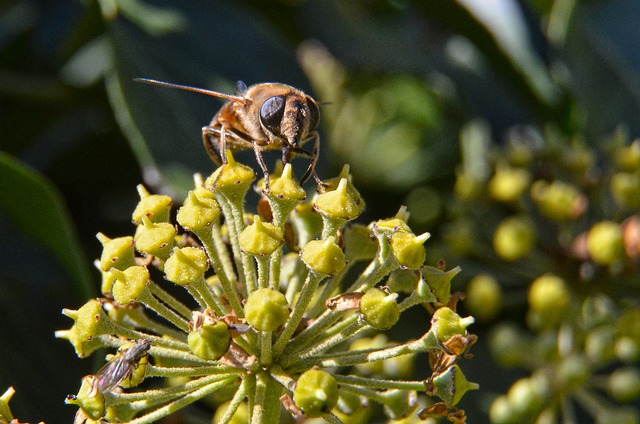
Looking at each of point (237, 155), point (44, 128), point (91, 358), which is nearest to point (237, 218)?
point (237, 155)

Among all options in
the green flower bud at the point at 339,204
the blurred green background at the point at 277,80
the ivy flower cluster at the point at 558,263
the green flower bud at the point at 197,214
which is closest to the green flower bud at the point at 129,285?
the green flower bud at the point at 197,214

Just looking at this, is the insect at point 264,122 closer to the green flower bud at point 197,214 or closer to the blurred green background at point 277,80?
the green flower bud at point 197,214

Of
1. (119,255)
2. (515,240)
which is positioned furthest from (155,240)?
(515,240)

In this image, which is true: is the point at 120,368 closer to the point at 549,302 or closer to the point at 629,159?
the point at 549,302

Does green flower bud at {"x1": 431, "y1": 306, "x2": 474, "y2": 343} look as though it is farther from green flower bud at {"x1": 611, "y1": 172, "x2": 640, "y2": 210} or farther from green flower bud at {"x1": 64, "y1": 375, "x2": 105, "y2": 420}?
green flower bud at {"x1": 611, "y1": 172, "x2": 640, "y2": 210}

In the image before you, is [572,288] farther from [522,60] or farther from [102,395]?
[102,395]
